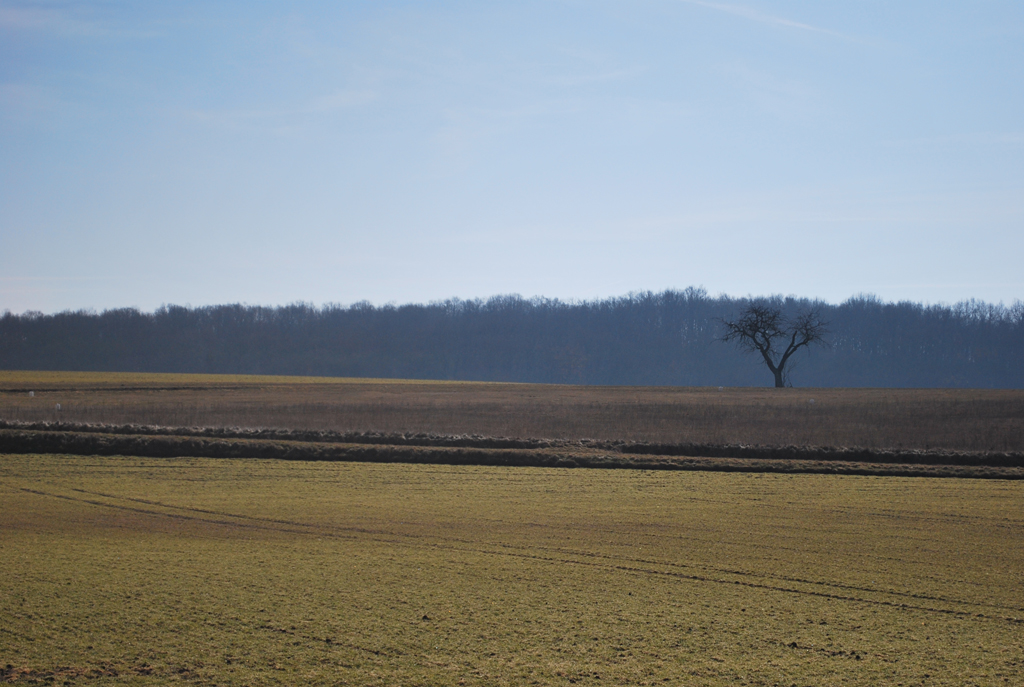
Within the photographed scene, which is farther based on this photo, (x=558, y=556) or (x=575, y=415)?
(x=575, y=415)

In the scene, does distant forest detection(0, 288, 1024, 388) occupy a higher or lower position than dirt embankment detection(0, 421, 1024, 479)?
higher

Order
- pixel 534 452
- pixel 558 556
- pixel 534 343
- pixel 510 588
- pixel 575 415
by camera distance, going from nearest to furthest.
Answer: pixel 510 588 → pixel 558 556 → pixel 534 452 → pixel 575 415 → pixel 534 343

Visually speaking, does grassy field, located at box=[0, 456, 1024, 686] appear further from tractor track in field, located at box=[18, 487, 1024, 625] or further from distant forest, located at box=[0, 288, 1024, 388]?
distant forest, located at box=[0, 288, 1024, 388]

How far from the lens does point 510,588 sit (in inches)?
291

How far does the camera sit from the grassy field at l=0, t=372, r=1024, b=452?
23.0m

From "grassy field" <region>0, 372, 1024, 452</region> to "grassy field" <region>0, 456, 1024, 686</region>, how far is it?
961 cm

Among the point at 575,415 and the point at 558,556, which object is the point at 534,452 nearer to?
the point at 558,556

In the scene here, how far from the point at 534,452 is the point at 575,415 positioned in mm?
11452

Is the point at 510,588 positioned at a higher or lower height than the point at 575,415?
lower

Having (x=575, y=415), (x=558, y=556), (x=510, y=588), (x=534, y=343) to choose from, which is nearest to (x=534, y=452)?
(x=558, y=556)

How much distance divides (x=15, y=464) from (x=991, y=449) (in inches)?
886

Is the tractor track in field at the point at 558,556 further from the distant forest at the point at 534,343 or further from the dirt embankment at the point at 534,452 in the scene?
the distant forest at the point at 534,343

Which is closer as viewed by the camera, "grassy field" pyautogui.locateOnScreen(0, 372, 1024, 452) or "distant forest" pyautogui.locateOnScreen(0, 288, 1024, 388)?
"grassy field" pyautogui.locateOnScreen(0, 372, 1024, 452)

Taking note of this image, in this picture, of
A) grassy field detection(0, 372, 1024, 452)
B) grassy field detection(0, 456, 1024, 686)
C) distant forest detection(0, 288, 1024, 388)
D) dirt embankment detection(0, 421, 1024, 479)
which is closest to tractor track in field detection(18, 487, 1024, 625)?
grassy field detection(0, 456, 1024, 686)
